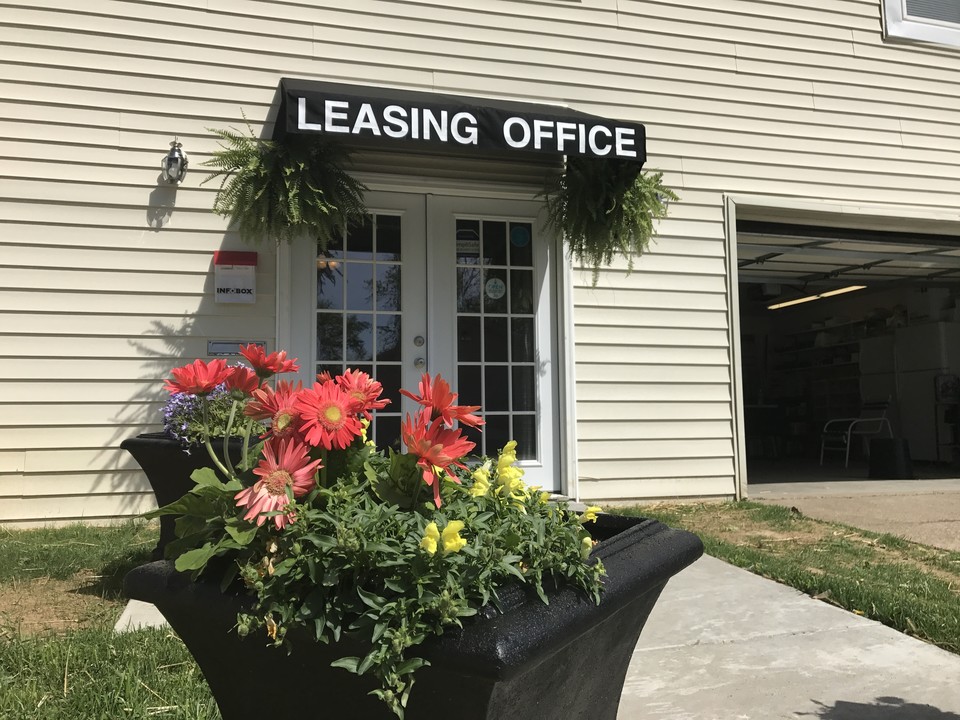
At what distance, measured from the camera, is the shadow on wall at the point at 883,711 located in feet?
6.16

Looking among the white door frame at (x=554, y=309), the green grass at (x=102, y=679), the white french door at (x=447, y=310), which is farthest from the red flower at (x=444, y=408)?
the white door frame at (x=554, y=309)

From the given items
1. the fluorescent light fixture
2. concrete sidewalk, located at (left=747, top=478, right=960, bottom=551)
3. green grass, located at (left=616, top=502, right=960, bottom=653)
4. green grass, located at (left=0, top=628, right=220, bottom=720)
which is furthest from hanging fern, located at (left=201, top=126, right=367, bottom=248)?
the fluorescent light fixture

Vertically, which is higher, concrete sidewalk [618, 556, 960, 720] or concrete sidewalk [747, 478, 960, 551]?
concrete sidewalk [747, 478, 960, 551]

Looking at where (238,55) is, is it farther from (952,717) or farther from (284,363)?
(952,717)

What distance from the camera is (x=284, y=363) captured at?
4.17 feet

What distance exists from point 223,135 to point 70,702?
11.6 ft

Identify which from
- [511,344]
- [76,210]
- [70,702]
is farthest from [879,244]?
[70,702]

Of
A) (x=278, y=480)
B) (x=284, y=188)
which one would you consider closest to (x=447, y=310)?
(x=284, y=188)

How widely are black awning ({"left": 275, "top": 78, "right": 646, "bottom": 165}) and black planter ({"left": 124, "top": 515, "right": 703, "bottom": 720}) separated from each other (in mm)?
3504

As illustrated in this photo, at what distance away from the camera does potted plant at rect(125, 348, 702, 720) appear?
880 millimetres

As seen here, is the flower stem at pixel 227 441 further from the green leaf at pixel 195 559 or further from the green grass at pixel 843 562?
the green grass at pixel 843 562

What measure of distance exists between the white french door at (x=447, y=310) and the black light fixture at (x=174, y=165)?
83 cm

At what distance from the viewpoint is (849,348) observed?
11.5 metres

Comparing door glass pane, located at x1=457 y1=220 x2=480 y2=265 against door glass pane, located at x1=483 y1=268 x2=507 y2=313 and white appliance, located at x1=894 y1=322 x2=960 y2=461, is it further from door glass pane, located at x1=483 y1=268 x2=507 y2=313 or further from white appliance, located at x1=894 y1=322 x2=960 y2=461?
white appliance, located at x1=894 y1=322 x2=960 y2=461
